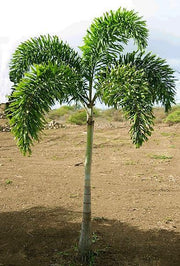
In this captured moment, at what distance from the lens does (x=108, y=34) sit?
14.7 feet

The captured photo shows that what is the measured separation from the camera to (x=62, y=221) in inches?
255

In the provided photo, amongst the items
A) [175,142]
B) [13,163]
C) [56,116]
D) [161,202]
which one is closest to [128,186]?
[161,202]

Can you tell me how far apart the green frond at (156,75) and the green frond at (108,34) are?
0.27 meters

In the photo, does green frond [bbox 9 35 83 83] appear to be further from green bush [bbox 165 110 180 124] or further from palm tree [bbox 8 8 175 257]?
green bush [bbox 165 110 180 124]

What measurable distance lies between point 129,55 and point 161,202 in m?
4.92

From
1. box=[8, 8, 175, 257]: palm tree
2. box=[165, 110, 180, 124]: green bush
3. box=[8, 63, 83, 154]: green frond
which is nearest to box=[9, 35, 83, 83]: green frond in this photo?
box=[8, 8, 175, 257]: palm tree

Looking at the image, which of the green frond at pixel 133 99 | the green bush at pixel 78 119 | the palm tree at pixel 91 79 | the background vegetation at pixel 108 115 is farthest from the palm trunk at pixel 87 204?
the green bush at pixel 78 119

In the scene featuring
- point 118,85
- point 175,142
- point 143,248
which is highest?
point 118,85

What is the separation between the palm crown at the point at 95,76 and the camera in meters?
3.64

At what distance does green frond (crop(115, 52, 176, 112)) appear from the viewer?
14.8ft

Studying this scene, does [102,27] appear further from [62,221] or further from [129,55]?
[62,221]

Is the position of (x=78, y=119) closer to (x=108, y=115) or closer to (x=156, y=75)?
(x=108, y=115)

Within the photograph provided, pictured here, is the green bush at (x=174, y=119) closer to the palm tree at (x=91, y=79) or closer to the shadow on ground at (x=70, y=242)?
the shadow on ground at (x=70, y=242)

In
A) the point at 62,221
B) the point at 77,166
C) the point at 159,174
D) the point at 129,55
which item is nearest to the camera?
the point at 129,55
